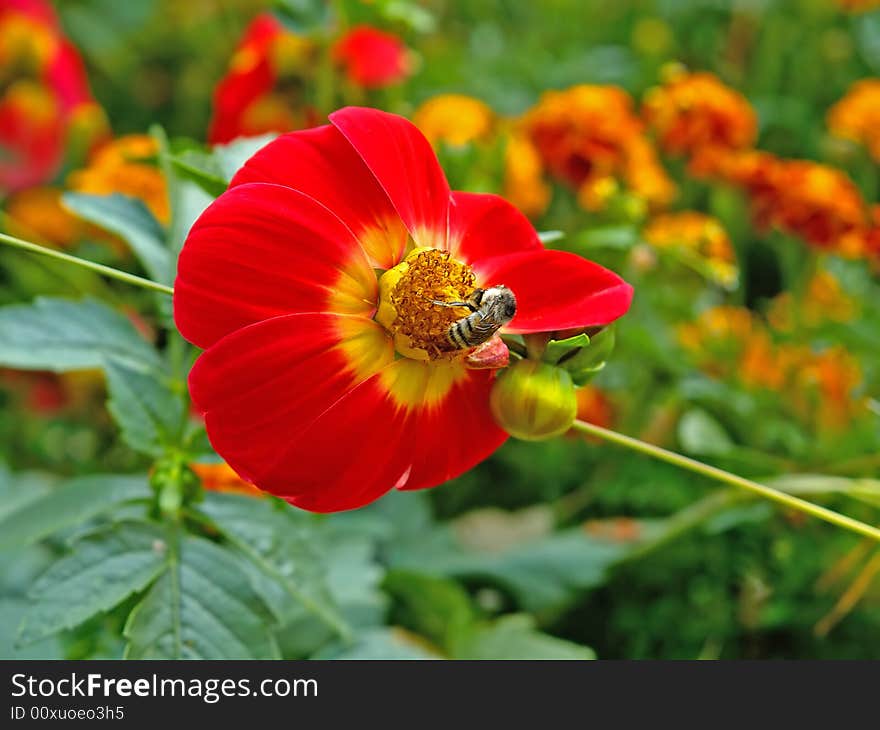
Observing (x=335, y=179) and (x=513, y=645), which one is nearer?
(x=335, y=179)

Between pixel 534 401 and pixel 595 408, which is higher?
pixel 595 408

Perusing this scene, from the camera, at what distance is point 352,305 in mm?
358

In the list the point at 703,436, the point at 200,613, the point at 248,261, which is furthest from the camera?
the point at 703,436

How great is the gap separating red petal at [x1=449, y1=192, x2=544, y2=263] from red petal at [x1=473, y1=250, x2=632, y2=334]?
0.02 meters

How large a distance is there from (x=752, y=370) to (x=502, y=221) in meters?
0.47

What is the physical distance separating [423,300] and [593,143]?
50 centimetres

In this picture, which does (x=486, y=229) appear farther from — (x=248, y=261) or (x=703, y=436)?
(x=703, y=436)

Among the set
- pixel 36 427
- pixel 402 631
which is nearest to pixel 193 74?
pixel 36 427

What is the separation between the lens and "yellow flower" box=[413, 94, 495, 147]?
826 mm

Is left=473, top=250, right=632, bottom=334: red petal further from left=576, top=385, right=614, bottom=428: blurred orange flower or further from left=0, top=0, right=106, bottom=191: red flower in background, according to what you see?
left=0, top=0, right=106, bottom=191: red flower in background

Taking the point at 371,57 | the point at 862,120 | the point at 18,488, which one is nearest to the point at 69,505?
the point at 18,488

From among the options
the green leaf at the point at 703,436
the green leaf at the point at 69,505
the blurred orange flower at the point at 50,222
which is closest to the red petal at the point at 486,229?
the green leaf at the point at 69,505

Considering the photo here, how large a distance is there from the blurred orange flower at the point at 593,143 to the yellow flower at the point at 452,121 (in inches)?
1.9

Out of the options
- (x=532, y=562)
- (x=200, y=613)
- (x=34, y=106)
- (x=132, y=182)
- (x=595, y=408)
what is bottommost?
(x=200, y=613)
